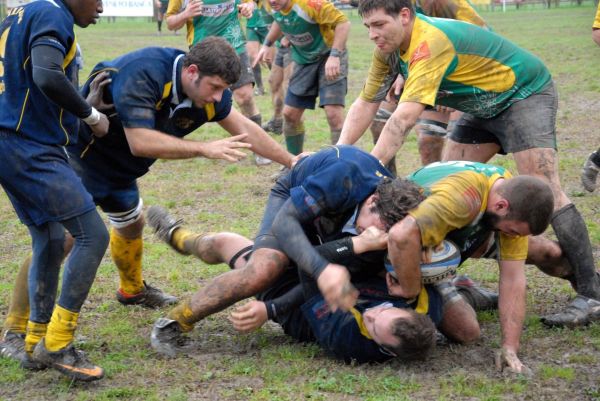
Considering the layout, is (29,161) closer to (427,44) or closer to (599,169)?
(427,44)

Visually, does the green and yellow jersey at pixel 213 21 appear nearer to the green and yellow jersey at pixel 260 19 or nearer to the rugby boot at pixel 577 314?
the green and yellow jersey at pixel 260 19

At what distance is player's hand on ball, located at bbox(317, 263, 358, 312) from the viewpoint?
4.09 m

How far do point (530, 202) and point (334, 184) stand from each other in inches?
38.2

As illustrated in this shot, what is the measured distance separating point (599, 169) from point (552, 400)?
4.25 m

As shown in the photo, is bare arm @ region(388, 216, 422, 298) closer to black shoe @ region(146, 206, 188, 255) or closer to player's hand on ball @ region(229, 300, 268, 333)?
player's hand on ball @ region(229, 300, 268, 333)

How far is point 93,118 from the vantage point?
4.32 metres

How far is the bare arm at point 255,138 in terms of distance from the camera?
529 centimetres

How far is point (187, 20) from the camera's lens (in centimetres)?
938

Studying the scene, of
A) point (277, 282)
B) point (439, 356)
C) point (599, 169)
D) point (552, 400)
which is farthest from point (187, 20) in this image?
point (552, 400)

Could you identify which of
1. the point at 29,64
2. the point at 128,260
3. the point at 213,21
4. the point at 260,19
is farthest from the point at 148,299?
the point at 260,19

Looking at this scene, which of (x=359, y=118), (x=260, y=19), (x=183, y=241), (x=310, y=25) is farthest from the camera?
(x=260, y=19)

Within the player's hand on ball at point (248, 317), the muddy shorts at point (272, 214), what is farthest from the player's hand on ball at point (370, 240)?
the player's hand on ball at point (248, 317)

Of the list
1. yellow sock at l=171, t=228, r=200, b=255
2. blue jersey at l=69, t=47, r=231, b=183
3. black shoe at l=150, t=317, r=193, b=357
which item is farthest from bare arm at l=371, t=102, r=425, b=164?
black shoe at l=150, t=317, r=193, b=357

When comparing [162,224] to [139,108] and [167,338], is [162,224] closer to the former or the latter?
[167,338]
